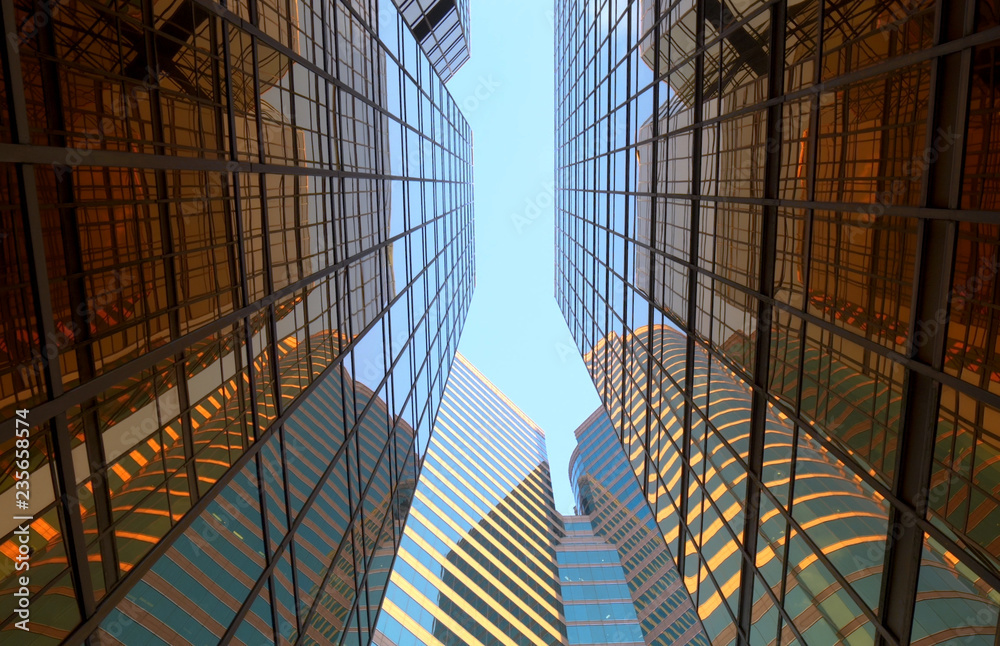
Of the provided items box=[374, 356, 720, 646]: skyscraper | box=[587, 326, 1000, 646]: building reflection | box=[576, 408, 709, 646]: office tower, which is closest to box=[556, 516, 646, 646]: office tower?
box=[374, 356, 720, 646]: skyscraper

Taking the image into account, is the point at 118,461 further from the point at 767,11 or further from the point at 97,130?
the point at 767,11

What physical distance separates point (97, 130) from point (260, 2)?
596 centimetres

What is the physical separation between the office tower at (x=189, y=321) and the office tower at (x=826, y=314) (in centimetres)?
897

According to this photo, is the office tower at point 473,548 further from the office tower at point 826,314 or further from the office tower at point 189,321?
the office tower at point 826,314

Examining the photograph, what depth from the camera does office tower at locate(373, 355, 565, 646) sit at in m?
35.6

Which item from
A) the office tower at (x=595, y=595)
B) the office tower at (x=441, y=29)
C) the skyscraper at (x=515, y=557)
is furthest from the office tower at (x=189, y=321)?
the office tower at (x=595, y=595)

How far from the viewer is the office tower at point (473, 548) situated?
35.6 m

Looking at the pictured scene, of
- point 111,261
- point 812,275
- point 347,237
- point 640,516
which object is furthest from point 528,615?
point 111,261

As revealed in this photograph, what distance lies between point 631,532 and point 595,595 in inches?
317

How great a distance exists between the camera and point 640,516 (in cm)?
5709

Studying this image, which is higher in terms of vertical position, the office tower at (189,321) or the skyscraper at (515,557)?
the office tower at (189,321)

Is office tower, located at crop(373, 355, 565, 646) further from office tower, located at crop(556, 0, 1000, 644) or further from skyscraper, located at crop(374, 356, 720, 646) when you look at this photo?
office tower, located at crop(556, 0, 1000, 644)

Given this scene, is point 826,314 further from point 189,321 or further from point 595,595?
point 595,595

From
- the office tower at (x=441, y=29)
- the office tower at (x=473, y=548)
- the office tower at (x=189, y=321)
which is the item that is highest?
the office tower at (x=441, y=29)
